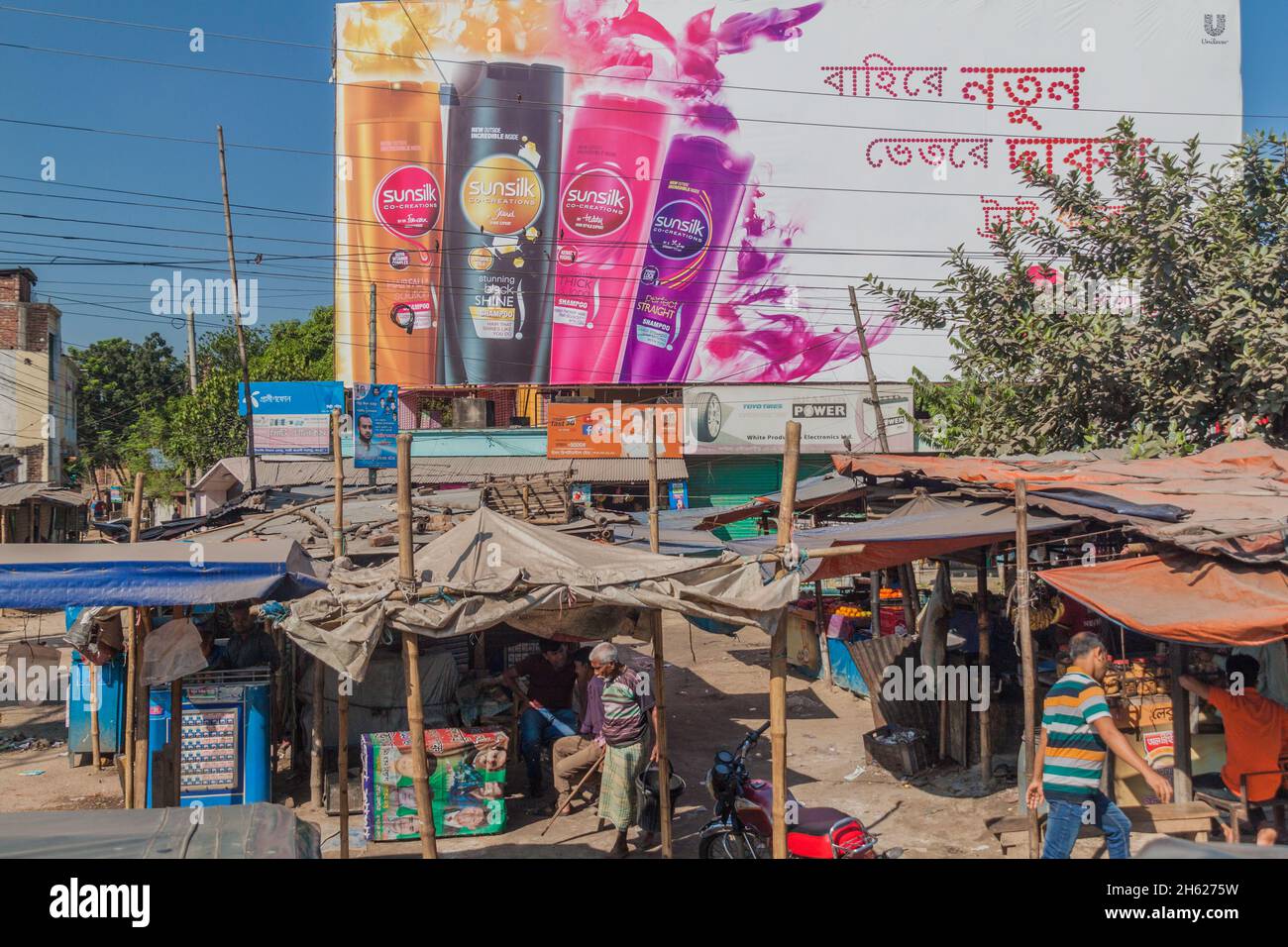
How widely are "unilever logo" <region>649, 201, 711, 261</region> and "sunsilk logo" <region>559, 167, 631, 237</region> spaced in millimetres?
1241

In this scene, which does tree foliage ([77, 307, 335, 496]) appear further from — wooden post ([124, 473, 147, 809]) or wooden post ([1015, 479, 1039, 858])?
wooden post ([1015, 479, 1039, 858])

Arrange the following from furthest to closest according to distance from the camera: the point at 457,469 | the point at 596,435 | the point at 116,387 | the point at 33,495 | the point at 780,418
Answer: the point at 116,387
the point at 780,418
the point at 457,469
the point at 596,435
the point at 33,495

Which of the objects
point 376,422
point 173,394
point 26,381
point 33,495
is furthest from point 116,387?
point 376,422

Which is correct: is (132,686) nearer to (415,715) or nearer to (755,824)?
(415,715)

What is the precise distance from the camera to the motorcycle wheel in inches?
271

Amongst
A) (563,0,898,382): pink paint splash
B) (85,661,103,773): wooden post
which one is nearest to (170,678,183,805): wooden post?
(85,661,103,773): wooden post

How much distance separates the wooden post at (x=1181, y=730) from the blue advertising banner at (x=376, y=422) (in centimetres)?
1766

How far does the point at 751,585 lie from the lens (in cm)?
629

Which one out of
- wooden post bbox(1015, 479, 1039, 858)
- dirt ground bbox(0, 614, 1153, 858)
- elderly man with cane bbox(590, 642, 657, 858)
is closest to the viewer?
wooden post bbox(1015, 479, 1039, 858)

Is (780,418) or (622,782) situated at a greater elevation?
(780,418)

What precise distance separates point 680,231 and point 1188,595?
2953 cm

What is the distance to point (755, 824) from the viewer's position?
7.02 metres

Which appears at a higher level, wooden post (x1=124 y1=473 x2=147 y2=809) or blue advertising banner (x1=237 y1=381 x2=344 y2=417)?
blue advertising banner (x1=237 y1=381 x2=344 y2=417)

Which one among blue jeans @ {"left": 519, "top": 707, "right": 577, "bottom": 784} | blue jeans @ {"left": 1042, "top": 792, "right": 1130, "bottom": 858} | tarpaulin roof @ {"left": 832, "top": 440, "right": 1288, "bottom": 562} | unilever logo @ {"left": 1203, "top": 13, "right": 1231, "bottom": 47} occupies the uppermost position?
unilever logo @ {"left": 1203, "top": 13, "right": 1231, "bottom": 47}
